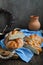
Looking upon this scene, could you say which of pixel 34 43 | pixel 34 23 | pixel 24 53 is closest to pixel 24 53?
pixel 24 53

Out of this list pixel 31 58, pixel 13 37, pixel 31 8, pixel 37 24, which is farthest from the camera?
pixel 31 8

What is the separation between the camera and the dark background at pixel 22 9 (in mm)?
1628

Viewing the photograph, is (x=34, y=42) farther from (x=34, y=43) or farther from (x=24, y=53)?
(x=24, y=53)

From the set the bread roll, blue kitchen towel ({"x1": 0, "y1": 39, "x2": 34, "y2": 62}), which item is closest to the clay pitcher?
the bread roll

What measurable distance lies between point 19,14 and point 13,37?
1.50 ft

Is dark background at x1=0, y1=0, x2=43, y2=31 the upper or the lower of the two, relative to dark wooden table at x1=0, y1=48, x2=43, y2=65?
upper

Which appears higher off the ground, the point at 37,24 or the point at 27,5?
the point at 27,5

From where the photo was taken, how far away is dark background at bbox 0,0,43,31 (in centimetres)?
163

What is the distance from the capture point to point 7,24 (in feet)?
5.33

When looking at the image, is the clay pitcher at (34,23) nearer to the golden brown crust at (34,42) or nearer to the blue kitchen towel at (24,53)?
the golden brown crust at (34,42)

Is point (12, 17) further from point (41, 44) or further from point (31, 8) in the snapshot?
point (41, 44)

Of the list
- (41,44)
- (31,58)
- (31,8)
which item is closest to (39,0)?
(31,8)

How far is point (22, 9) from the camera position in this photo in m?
1.66

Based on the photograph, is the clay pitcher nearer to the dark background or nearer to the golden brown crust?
the dark background
